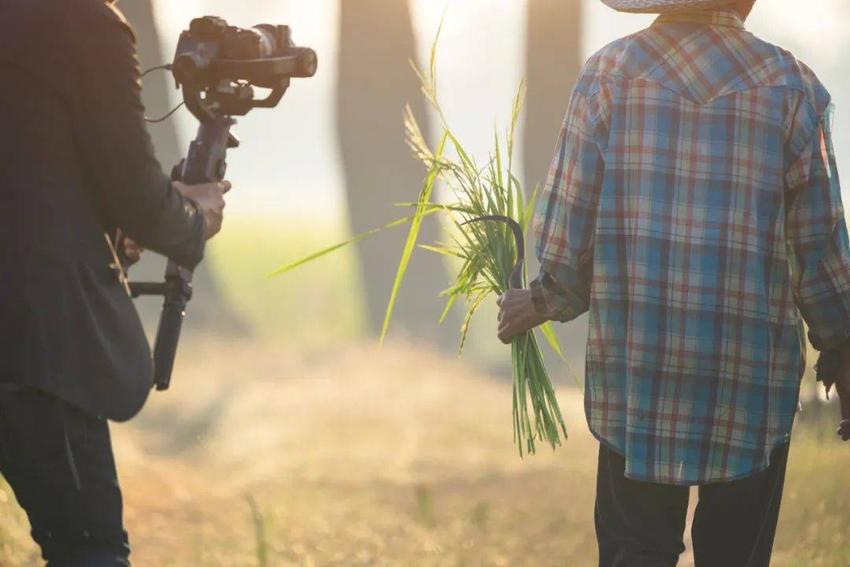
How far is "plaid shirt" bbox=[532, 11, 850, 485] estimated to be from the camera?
3.06m

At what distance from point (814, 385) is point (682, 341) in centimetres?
369

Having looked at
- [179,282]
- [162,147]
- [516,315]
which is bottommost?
[162,147]

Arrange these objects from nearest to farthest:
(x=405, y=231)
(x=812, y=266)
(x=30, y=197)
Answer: (x=30, y=197) < (x=812, y=266) < (x=405, y=231)

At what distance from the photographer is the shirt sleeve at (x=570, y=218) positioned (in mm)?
3109

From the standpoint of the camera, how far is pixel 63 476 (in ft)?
8.96

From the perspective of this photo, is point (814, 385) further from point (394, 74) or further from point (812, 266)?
point (394, 74)

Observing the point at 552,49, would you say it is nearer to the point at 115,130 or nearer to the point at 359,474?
the point at 359,474

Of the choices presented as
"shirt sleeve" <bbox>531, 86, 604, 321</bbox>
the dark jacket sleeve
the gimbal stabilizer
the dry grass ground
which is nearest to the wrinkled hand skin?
"shirt sleeve" <bbox>531, 86, 604, 321</bbox>

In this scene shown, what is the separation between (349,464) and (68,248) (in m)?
5.42

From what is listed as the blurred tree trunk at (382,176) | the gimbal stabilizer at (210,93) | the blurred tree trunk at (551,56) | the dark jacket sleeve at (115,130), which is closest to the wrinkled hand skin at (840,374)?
the gimbal stabilizer at (210,93)

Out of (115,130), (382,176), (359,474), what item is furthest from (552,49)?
(115,130)

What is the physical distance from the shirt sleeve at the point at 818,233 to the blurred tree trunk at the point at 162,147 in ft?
22.8

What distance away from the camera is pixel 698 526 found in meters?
3.24

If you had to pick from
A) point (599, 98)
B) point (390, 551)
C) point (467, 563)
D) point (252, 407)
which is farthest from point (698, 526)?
point (252, 407)
